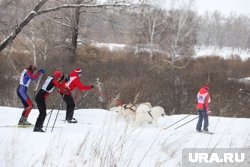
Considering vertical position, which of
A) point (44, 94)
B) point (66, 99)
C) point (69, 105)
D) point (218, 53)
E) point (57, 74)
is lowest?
point (44, 94)

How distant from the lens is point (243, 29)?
87625 mm

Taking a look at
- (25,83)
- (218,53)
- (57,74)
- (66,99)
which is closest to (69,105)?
(66,99)

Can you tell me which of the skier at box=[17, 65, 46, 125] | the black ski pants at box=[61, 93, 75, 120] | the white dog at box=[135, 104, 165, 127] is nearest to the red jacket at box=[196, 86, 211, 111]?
the white dog at box=[135, 104, 165, 127]

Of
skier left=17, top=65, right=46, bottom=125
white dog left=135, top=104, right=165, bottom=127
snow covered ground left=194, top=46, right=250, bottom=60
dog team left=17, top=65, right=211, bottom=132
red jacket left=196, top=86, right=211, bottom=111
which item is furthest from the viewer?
snow covered ground left=194, top=46, right=250, bottom=60

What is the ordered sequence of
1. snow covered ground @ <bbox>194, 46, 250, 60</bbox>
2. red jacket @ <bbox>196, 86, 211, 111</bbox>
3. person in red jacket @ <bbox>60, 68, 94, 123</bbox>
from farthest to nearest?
snow covered ground @ <bbox>194, 46, 250, 60</bbox> < red jacket @ <bbox>196, 86, 211, 111</bbox> < person in red jacket @ <bbox>60, 68, 94, 123</bbox>

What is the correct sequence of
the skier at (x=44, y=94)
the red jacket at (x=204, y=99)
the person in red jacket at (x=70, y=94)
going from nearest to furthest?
the skier at (x=44, y=94) → the person in red jacket at (x=70, y=94) → the red jacket at (x=204, y=99)

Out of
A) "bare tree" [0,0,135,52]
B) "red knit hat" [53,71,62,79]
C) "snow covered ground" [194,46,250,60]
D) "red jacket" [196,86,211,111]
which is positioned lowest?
"red knit hat" [53,71,62,79]

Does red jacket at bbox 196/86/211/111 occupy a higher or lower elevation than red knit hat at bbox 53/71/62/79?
higher

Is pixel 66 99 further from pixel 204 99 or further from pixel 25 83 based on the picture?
pixel 204 99

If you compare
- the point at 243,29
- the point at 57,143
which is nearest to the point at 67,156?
the point at 57,143

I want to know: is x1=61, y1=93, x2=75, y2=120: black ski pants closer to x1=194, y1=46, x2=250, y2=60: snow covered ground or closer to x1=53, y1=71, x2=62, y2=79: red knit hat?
x1=53, y1=71, x2=62, y2=79: red knit hat

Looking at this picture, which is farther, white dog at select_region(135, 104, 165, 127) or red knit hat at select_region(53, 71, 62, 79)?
white dog at select_region(135, 104, 165, 127)

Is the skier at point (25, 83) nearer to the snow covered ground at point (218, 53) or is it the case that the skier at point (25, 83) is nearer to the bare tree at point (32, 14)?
the bare tree at point (32, 14)

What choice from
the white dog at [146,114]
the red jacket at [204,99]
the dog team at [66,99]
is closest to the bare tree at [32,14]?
the dog team at [66,99]
